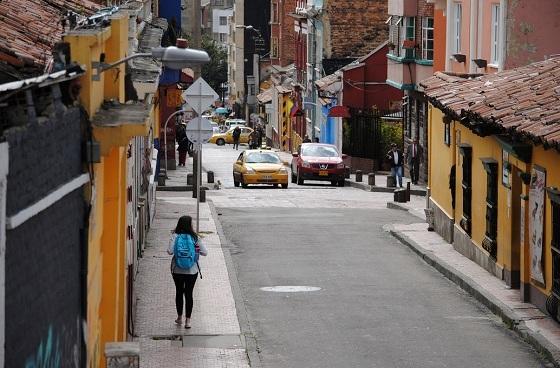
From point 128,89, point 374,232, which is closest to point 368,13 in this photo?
point 374,232

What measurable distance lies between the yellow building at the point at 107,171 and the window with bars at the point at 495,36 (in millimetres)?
18994

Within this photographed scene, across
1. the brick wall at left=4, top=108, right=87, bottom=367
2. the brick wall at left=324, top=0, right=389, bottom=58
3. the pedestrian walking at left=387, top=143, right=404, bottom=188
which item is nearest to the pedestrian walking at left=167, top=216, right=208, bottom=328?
the brick wall at left=4, top=108, right=87, bottom=367

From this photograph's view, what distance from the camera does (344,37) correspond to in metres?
65.2

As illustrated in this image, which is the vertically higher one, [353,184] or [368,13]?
[368,13]

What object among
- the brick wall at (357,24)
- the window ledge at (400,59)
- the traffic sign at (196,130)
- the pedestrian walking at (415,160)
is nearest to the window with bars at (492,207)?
the traffic sign at (196,130)

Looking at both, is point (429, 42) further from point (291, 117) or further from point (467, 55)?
point (291, 117)

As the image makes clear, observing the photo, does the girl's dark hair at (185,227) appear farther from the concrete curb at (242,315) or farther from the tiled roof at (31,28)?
the tiled roof at (31,28)

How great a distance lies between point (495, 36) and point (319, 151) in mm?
16463

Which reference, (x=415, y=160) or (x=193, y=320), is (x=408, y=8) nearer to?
(x=415, y=160)

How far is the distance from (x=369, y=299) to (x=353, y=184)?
1094 inches

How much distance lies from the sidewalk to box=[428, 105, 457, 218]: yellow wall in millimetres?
4989

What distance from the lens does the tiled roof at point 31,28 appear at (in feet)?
39.2

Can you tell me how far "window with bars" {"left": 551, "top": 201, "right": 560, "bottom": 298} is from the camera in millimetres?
17922

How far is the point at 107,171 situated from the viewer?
43.8ft
